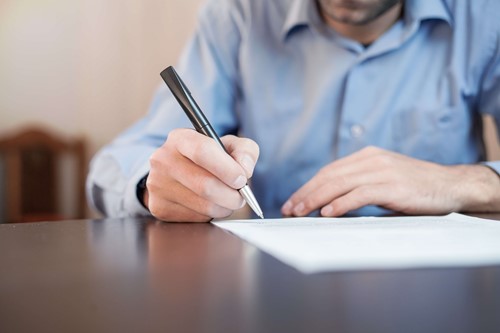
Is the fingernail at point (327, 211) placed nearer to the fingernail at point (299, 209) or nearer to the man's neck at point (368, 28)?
the fingernail at point (299, 209)

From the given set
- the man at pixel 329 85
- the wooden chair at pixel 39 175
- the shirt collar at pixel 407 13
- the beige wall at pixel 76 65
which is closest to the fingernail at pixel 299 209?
the man at pixel 329 85

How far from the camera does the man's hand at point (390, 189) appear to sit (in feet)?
2.39

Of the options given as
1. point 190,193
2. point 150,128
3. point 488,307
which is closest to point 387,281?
point 488,307

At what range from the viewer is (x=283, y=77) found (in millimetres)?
1119

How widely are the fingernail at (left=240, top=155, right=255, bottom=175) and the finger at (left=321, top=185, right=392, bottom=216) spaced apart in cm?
14

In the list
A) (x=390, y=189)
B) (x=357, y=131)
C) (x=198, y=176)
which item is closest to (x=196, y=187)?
(x=198, y=176)

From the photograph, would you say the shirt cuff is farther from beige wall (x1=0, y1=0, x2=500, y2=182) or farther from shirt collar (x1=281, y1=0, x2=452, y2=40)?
beige wall (x1=0, y1=0, x2=500, y2=182)

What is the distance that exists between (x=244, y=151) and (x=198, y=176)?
55 millimetres

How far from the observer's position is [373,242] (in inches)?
17.2

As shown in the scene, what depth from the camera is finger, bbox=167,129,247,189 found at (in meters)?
0.58

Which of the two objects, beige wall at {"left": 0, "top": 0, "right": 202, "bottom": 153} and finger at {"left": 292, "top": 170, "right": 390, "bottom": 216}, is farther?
beige wall at {"left": 0, "top": 0, "right": 202, "bottom": 153}

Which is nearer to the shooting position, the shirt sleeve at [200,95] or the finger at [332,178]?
the finger at [332,178]

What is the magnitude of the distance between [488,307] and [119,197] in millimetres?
670

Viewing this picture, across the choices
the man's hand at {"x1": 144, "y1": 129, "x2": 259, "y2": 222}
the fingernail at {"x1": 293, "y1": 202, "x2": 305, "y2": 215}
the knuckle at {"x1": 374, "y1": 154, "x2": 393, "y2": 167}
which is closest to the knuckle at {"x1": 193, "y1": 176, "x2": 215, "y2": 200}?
the man's hand at {"x1": 144, "y1": 129, "x2": 259, "y2": 222}
